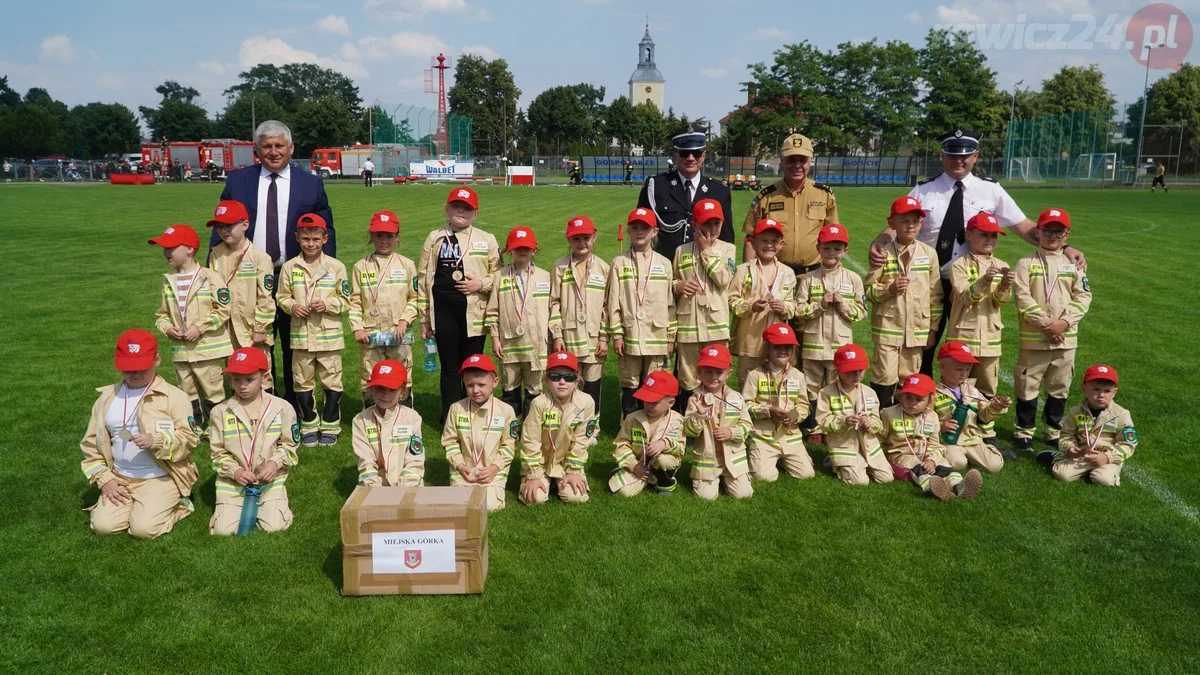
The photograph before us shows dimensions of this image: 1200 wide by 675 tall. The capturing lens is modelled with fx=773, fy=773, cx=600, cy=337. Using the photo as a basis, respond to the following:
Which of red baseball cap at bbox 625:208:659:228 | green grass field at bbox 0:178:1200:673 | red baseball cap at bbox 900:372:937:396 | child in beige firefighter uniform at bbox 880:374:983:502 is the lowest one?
green grass field at bbox 0:178:1200:673

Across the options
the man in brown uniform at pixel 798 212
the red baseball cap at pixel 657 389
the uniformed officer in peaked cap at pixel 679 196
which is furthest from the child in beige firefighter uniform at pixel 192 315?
the man in brown uniform at pixel 798 212

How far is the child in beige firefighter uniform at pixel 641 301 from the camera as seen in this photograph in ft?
20.6

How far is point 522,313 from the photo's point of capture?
634cm

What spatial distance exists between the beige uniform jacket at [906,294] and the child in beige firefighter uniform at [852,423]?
0.60 meters

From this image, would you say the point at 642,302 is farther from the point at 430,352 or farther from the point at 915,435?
the point at 915,435

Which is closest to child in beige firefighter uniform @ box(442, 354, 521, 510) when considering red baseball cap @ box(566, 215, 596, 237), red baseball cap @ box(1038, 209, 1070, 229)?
red baseball cap @ box(566, 215, 596, 237)

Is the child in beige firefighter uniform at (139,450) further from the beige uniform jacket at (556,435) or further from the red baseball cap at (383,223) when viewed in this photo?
the beige uniform jacket at (556,435)

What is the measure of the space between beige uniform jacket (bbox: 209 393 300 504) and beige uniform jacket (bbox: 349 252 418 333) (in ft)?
4.52

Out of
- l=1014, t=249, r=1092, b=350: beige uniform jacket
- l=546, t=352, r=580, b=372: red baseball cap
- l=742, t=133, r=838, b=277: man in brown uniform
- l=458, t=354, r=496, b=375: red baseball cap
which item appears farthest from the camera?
l=742, t=133, r=838, b=277: man in brown uniform

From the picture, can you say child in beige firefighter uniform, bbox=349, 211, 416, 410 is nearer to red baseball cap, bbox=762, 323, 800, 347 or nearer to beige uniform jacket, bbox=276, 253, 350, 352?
beige uniform jacket, bbox=276, 253, 350, 352

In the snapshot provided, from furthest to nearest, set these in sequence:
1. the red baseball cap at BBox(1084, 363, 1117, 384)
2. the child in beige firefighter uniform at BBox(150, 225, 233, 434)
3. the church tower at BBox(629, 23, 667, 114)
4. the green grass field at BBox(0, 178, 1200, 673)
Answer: the church tower at BBox(629, 23, 667, 114) → the child in beige firefighter uniform at BBox(150, 225, 233, 434) → the red baseball cap at BBox(1084, 363, 1117, 384) → the green grass field at BBox(0, 178, 1200, 673)

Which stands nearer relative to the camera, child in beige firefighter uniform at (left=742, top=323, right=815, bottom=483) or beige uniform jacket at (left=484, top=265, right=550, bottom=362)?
child in beige firefighter uniform at (left=742, top=323, right=815, bottom=483)

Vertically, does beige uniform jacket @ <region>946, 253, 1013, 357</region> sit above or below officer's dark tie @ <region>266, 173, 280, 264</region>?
below

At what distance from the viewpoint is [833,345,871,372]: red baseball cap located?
588cm
